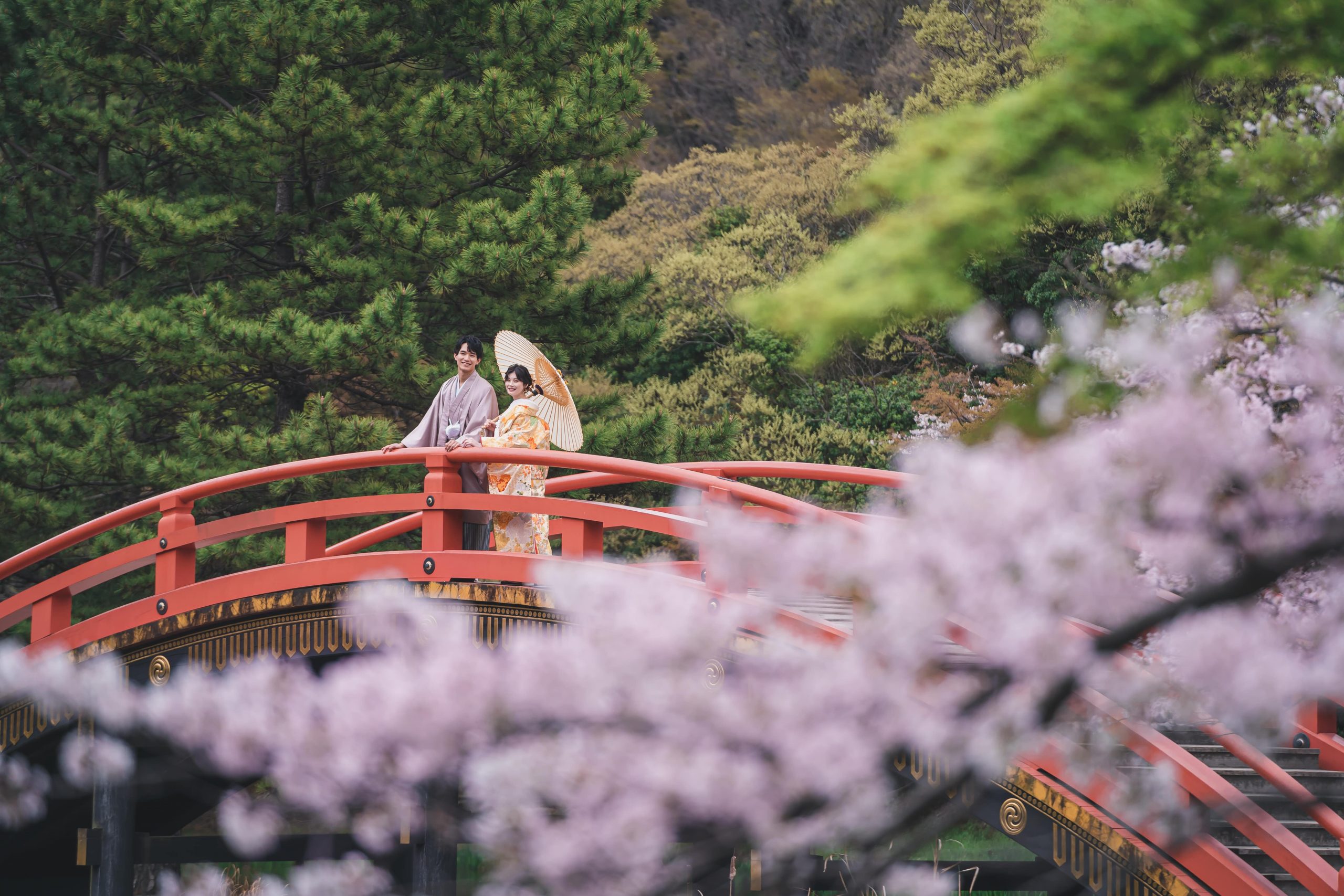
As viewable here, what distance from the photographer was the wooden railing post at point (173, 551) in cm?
612

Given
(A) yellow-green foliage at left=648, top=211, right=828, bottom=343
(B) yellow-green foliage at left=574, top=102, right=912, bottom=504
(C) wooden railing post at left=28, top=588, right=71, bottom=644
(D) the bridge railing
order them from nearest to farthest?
(D) the bridge railing, (C) wooden railing post at left=28, top=588, right=71, bottom=644, (B) yellow-green foliage at left=574, top=102, right=912, bottom=504, (A) yellow-green foliage at left=648, top=211, right=828, bottom=343

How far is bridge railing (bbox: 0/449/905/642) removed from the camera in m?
5.42

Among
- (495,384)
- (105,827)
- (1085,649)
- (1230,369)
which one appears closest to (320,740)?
(1085,649)

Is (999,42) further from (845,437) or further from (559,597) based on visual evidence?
(559,597)

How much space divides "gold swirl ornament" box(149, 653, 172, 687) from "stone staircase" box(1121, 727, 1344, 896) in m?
4.64

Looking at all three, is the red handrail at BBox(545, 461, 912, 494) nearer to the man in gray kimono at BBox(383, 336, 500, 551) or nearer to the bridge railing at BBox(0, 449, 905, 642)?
the bridge railing at BBox(0, 449, 905, 642)

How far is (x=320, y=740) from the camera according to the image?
284 centimetres

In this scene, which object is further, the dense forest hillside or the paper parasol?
the dense forest hillside

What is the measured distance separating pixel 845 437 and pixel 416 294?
5719 mm

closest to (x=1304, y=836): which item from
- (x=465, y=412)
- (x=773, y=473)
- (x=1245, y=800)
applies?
(x=1245, y=800)

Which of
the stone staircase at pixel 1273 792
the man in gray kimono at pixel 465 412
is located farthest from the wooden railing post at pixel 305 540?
the stone staircase at pixel 1273 792

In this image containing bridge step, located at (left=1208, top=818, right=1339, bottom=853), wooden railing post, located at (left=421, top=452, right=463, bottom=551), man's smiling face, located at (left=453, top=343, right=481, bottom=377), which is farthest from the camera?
man's smiling face, located at (left=453, top=343, right=481, bottom=377)

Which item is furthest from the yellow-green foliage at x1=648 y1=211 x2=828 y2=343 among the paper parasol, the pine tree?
the paper parasol

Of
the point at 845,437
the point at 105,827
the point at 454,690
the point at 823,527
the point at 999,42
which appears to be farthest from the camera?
the point at 999,42
